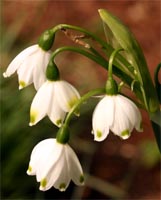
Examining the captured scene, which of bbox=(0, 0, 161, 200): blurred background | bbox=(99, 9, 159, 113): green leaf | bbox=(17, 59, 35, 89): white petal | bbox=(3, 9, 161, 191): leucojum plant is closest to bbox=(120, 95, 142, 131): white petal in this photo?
bbox=(3, 9, 161, 191): leucojum plant

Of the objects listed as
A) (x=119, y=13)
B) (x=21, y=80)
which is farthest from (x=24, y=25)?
(x=21, y=80)

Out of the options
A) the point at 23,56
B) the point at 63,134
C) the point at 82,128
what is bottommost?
the point at 82,128

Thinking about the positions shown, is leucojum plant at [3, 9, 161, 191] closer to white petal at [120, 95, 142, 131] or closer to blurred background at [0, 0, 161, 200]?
white petal at [120, 95, 142, 131]

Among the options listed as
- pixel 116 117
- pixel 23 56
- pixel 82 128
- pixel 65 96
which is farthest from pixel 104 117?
pixel 82 128

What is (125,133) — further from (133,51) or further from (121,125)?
(133,51)

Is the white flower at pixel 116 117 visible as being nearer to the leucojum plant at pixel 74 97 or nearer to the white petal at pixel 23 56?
the leucojum plant at pixel 74 97

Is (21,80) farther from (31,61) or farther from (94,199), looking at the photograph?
(94,199)
